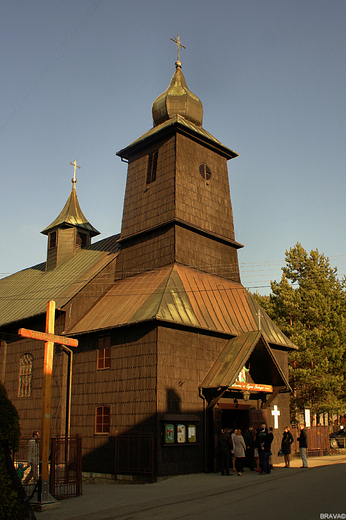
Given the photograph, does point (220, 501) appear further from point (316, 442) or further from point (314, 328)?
point (314, 328)

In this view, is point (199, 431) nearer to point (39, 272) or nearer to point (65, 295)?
point (65, 295)

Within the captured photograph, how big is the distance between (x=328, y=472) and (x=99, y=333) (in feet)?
34.8

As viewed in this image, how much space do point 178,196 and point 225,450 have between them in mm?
11912

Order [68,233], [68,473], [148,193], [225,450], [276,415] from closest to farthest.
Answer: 1. [68,473]
2. [225,450]
3. [276,415]
4. [148,193]
5. [68,233]

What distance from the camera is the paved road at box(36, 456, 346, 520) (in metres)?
9.62

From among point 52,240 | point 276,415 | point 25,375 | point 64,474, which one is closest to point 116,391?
point 64,474

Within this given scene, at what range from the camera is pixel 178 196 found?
79.2 ft

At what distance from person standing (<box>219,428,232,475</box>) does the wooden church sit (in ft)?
4.79

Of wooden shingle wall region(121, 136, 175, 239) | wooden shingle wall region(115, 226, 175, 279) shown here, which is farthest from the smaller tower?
wooden shingle wall region(115, 226, 175, 279)

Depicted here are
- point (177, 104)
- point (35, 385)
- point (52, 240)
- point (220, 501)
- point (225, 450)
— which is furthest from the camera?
point (52, 240)

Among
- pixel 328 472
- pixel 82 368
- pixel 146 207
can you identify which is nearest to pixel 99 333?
pixel 82 368

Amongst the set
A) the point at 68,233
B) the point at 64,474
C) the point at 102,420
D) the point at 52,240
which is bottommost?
the point at 64,474

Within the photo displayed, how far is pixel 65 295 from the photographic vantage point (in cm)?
2384

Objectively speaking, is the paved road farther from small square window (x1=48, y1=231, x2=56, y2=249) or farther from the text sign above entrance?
small square window (x1=48, y1=231, x2=56, y2=249)
